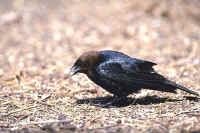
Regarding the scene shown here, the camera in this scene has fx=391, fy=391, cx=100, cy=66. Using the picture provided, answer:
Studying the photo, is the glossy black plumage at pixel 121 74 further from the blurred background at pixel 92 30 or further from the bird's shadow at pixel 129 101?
the blurred background at pixel 92 30

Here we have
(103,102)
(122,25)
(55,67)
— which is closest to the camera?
(103,102)

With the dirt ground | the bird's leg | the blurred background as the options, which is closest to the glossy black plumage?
the bird's leg

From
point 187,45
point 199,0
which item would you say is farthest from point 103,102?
point 199,0

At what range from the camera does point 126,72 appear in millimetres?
5207

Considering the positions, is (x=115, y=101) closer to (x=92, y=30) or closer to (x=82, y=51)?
(x=82, y=51)

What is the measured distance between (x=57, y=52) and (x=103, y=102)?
384 cm

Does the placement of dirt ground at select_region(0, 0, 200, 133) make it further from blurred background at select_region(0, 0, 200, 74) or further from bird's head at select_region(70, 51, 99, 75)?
bird's head at select_region(70, 51, 99, 75)

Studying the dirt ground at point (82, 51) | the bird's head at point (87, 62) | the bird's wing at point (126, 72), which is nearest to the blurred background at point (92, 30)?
the dirt ground at point (82, 51)

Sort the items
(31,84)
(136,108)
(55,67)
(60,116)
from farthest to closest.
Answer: (55,67) → (31,84) → (136,108) → (60,116)

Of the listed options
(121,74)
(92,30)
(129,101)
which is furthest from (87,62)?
(92,30)

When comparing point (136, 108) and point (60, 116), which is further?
point (136, 108)

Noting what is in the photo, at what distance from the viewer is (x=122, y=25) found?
1054cm

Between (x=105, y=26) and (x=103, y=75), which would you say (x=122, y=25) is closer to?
(x=105, y=26)

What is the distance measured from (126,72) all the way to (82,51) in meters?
4.06
